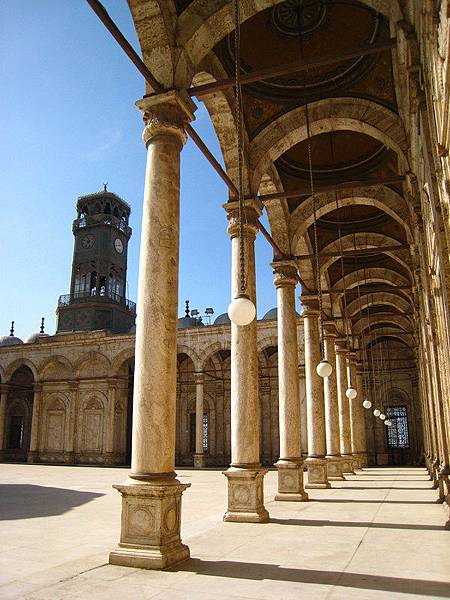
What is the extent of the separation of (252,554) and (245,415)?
309cm

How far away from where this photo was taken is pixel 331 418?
56.0 feet

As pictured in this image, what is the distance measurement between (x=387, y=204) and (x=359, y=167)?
1.24 metres

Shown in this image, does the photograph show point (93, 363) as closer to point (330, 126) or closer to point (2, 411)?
point (2, 411)

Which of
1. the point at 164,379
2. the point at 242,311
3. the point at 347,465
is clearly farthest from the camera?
the point at 347,465

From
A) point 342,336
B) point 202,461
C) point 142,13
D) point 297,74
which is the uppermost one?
point 297,74

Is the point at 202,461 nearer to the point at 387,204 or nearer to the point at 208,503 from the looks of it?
the point at 208,503

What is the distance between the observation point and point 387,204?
521 inches

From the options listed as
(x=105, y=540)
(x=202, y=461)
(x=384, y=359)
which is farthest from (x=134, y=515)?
(x=384, y=359)

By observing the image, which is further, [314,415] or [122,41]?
[314,415]

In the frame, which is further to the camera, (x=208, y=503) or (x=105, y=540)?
(x=208, y=503)

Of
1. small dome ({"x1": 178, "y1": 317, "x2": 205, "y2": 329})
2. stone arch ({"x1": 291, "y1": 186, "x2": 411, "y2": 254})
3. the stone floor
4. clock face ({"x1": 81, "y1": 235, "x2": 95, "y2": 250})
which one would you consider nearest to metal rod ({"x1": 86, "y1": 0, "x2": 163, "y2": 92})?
the stone floor

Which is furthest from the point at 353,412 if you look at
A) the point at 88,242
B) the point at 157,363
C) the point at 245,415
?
the point at 88,242

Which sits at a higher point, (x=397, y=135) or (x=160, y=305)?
(x=397, y=135)

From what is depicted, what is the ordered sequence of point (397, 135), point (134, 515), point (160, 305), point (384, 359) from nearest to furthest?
point (134, 515) → point (160, 305) → point (397, 135) → point (384, 359)
